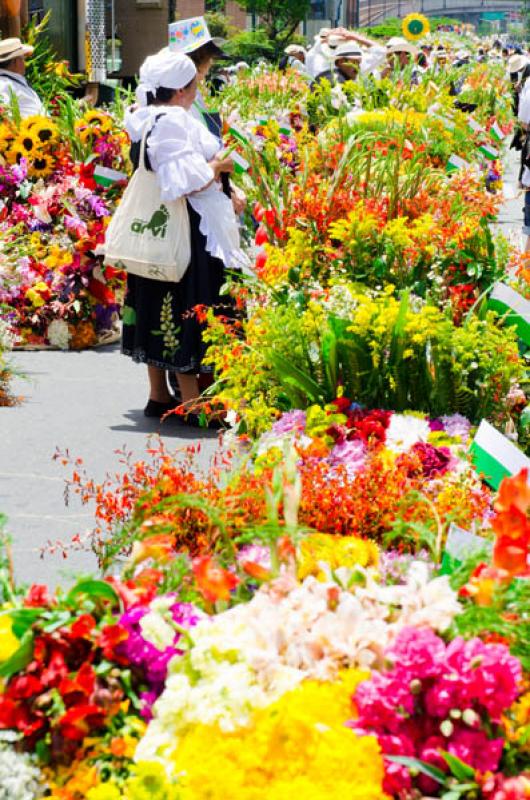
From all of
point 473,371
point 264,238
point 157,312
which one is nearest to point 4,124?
point 157,312

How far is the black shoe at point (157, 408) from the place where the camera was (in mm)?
6695

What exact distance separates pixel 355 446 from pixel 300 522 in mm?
664

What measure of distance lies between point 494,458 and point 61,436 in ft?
11.7

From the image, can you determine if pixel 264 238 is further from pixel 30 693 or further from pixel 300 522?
pixel 30 693

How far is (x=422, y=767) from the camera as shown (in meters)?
1.93

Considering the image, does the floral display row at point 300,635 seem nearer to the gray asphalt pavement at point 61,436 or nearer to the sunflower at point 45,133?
the gray asphalt pavement at point 61,436

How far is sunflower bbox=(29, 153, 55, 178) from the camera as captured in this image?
27.4 ft

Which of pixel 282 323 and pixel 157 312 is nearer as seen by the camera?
pixel 282 323

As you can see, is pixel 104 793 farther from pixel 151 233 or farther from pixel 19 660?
pixel 151 233

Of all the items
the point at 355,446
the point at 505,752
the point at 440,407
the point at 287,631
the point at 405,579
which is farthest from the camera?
the point at 440,407

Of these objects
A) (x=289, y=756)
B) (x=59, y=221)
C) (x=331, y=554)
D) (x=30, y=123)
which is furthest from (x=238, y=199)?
(x=289, y=756)

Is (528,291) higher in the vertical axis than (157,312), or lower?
higher

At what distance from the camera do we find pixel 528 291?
475 centimetres

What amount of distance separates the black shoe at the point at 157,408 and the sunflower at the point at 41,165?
2.26 meters
